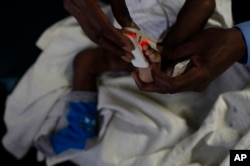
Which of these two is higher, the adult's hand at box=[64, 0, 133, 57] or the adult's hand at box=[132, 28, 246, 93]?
the adult's hand at box=[64, 0, 133, 57]

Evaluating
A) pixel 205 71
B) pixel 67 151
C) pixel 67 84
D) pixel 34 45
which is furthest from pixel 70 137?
pixel 205 71

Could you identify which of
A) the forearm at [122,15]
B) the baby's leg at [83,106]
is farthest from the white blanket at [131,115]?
the forearm at [122,15]

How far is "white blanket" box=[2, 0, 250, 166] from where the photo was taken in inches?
29.2

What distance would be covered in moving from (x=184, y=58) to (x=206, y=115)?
8.5 inches

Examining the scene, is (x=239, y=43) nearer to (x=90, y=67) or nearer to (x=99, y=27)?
(x=99, y=27)

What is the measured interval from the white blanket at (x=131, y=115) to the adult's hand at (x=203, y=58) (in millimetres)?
145

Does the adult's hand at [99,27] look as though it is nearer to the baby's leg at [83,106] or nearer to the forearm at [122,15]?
the forearm at [122,15]

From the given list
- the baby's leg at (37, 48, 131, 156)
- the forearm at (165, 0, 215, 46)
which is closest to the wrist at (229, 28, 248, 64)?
the forearm at (165, 0, 215, 46)

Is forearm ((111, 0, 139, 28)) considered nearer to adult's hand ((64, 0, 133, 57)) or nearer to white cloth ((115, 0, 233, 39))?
adult's hand ((64, 0, 133, 57))

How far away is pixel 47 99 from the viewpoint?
93cm

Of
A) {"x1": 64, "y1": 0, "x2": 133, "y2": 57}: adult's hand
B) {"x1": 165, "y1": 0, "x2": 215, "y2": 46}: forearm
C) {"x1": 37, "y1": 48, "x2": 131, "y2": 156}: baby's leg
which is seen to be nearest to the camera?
{"x1": 64, "y1": 0, "x2": 133, "y2": 57}: adult's hand

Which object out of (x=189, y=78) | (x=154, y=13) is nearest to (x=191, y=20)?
(x=154, y=13)

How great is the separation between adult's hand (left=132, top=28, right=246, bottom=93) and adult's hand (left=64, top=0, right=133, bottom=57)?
0.08 metres

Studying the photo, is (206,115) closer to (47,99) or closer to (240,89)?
(240,89)
